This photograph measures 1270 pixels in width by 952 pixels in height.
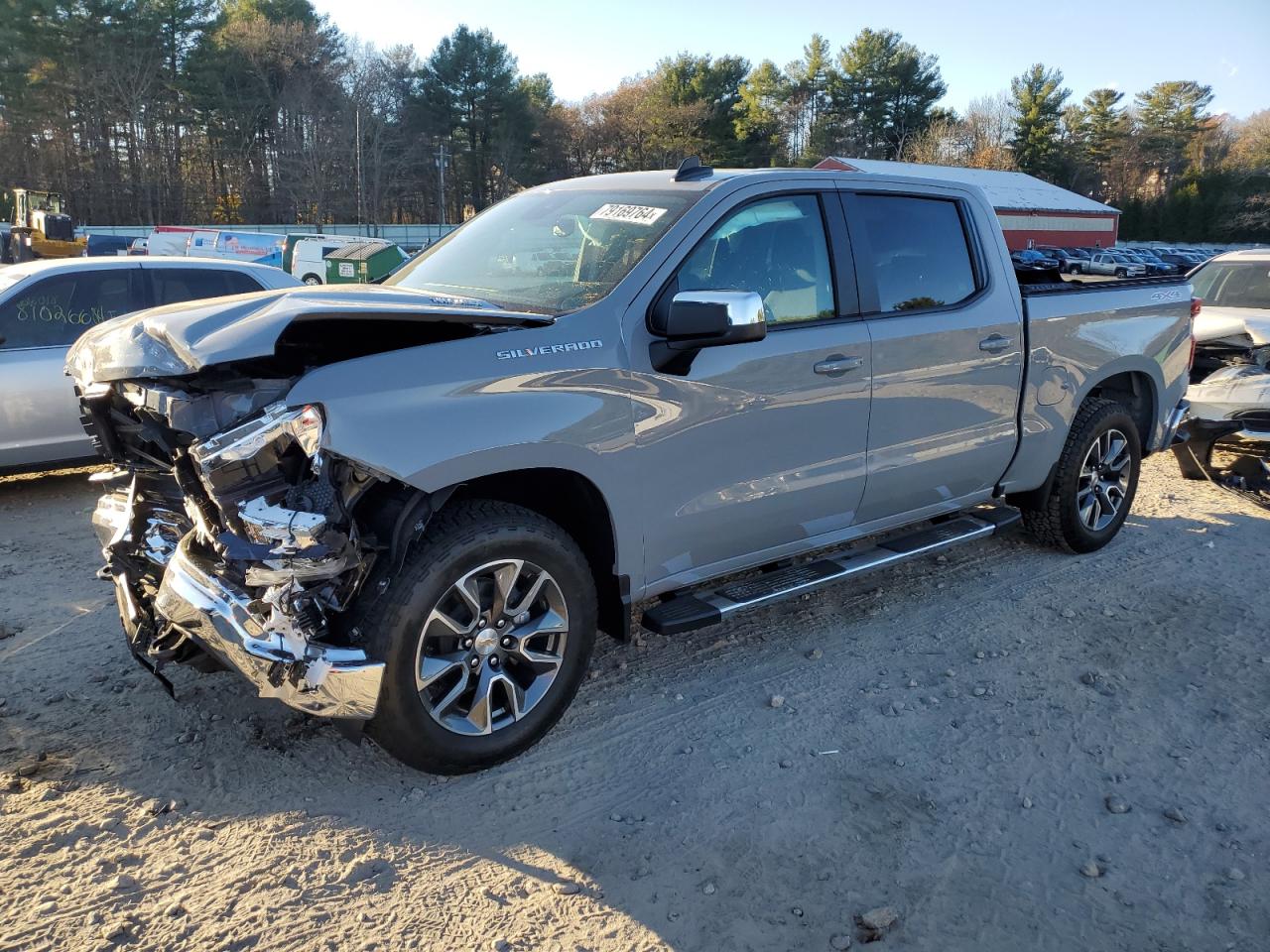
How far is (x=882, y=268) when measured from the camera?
4.27m

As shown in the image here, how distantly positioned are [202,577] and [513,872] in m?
1.33

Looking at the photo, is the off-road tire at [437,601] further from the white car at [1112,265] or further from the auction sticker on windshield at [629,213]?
the white car at [1112,265]

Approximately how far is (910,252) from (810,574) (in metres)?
1.64

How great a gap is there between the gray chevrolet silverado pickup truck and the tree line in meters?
57.3

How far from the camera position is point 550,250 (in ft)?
12.9

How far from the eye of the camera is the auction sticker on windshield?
3.75 metres

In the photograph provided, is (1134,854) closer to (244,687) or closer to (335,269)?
(244,687)

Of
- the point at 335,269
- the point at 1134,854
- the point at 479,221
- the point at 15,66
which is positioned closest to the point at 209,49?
the point at 15,66

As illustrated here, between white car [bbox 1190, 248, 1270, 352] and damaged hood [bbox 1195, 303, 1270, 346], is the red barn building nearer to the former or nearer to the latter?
white car [bbox 1190, 248, 1270, 352]

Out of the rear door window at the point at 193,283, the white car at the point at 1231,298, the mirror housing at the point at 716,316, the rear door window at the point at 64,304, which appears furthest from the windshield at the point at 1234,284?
the rear door window at the point at 64,304

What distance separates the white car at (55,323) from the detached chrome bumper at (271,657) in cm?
374

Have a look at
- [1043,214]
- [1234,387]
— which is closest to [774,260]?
[1234,387]

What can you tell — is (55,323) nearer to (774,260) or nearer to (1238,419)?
(774,260)

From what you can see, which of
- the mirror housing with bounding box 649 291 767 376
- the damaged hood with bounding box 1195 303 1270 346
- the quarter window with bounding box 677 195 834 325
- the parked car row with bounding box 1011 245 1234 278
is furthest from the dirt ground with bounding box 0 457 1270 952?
the parked car row with bounding box 1011 245 1234 278
